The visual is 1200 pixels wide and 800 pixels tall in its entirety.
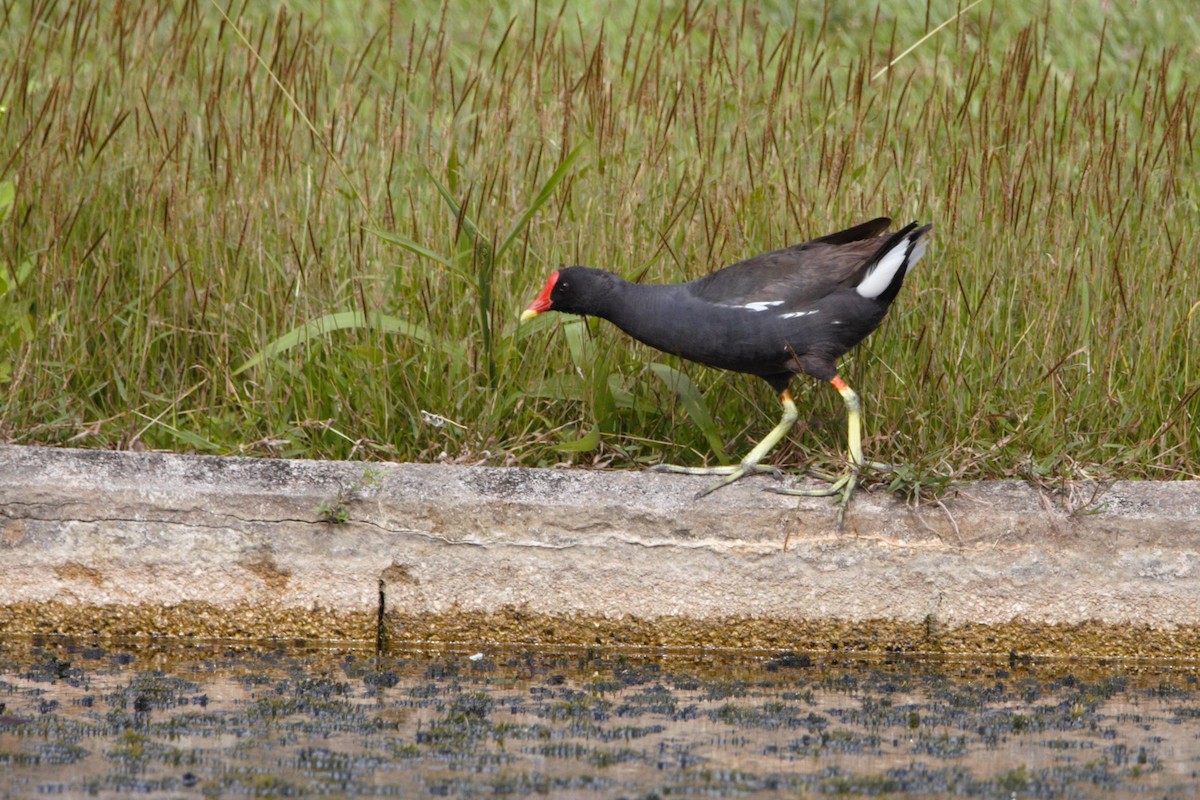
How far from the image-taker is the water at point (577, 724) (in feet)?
8.66

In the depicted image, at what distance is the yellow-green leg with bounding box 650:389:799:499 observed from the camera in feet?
12.8

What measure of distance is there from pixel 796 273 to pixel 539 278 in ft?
3.22

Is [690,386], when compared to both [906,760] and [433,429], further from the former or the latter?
[906,760]

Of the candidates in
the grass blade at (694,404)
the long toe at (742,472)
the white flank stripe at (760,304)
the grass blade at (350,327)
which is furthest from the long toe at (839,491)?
the grass blade at (350,327)

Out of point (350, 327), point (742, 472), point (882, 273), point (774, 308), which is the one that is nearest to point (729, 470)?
point (742, 472)

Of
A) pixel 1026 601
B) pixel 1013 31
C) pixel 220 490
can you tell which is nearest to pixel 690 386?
pixel 1026 601

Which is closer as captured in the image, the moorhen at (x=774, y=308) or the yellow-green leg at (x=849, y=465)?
the yellow-green leg at (x=849, y=465)

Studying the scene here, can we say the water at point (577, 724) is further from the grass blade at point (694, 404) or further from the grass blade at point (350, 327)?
the grass blade at point (350, 327)

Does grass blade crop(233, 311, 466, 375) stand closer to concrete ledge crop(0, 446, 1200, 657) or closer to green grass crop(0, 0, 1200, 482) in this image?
green grass crop(0, 0, 1200, 482)

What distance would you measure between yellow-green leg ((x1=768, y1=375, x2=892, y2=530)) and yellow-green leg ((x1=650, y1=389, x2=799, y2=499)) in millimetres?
141

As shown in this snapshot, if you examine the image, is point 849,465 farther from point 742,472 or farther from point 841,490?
point 742,472

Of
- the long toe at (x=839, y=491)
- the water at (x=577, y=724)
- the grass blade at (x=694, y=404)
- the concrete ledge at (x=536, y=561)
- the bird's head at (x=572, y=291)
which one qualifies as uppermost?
the bird's head at (x=572, y=291)

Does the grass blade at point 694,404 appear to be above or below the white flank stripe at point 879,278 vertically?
below

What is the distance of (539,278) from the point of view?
15.1 ft
